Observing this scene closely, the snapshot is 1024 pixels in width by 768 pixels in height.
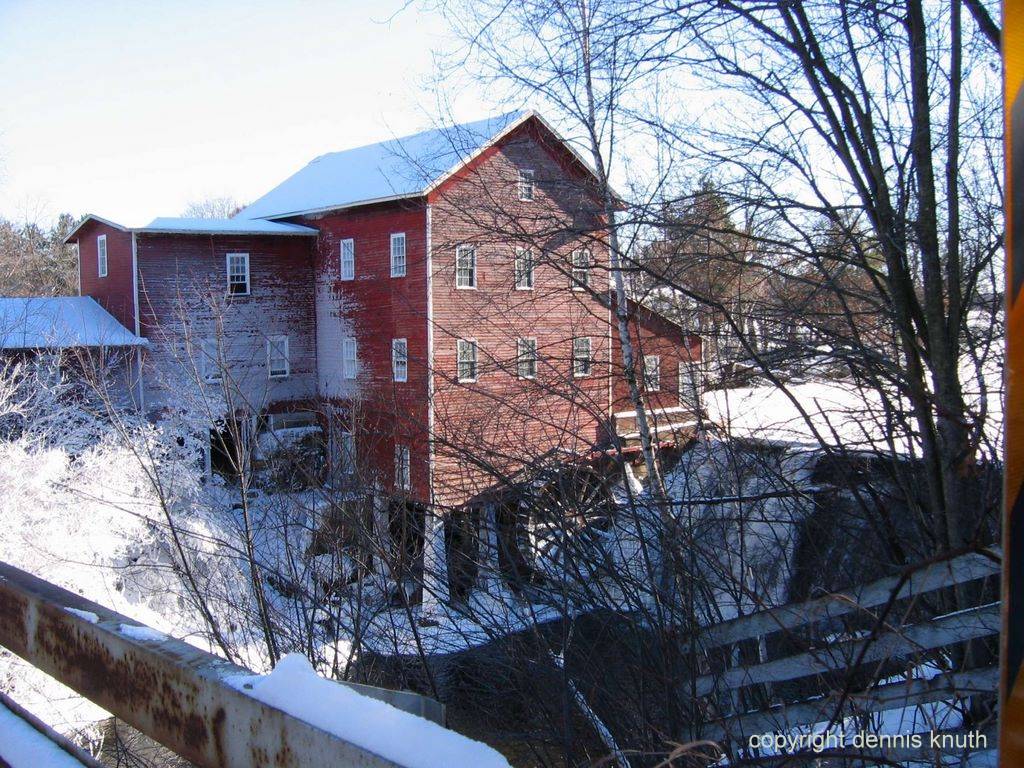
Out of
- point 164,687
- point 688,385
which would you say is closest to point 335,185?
point 688,385

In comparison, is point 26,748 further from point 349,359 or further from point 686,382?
point 349,359

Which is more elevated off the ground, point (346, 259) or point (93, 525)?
point (346, 259)

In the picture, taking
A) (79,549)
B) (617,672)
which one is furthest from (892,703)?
(79,549)

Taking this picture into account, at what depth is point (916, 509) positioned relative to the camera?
17.9 feet

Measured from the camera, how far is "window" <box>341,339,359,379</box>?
82.3ft

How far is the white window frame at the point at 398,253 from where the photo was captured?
22938 millimetres

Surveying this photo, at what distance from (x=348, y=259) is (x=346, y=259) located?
0.31 ft

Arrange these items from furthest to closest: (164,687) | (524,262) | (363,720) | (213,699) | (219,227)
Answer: (219,227)
(524,262)
(164,687)
(213,699)
(363,720)

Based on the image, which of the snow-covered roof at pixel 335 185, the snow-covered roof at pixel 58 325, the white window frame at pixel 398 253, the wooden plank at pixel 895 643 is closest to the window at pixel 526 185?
the wooden plank at pixel 895 643

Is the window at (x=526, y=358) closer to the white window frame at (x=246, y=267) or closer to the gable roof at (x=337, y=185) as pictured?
the gable roof at (x=337, y=185)

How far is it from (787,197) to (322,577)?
6.09 meters

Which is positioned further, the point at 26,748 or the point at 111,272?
the point at 111,272

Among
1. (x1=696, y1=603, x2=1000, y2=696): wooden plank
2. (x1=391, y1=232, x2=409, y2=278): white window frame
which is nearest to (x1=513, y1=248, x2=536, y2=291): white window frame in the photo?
(x1=696, y1=603, x2=1000, y2=696): wooden plank

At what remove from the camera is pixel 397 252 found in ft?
76.8
